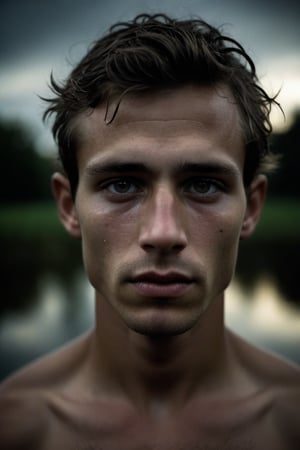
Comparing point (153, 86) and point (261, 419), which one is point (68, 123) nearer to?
point (153, 86)

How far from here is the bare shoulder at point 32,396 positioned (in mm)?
2496

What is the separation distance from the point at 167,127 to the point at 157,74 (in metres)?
0.23

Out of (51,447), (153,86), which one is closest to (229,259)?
(153,86)

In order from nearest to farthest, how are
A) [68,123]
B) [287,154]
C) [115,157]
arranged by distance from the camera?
[115,157] < [68,123] < [287,154]

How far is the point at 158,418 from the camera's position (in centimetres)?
240

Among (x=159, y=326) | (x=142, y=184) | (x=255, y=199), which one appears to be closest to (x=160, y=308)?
(x=159, y=326)

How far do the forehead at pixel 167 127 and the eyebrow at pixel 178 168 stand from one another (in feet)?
0.12

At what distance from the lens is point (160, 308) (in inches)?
78.0

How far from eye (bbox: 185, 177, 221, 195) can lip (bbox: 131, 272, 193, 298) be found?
0.36m

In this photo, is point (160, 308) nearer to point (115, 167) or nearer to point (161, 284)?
point (161, 284)

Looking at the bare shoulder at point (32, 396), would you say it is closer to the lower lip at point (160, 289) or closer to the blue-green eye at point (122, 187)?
the lower lip at point (160, 289)

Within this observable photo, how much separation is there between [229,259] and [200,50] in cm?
90

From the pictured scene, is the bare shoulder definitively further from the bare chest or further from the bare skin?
the bare chest

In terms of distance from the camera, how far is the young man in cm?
199
